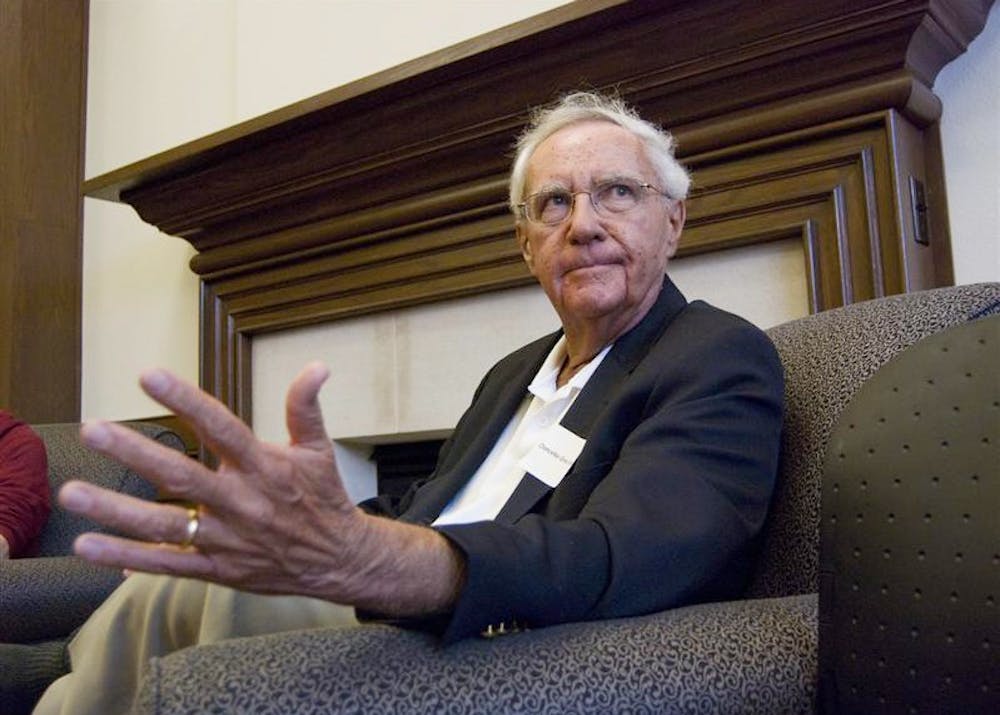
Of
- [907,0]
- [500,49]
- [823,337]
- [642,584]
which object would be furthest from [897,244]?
[642,584]

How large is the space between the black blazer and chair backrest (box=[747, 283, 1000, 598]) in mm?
62

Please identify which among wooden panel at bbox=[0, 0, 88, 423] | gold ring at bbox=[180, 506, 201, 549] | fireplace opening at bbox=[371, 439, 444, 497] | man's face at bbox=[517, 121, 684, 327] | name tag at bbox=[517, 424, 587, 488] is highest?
wooden panel at bbox=[0, 0, 88, 423]

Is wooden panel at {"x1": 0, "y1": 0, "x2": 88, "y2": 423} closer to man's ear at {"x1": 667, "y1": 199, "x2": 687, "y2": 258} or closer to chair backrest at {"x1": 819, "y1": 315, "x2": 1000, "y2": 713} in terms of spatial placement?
man's ear at {"x1": 667, "y1": 199, "x2": 687, "y2": 258}

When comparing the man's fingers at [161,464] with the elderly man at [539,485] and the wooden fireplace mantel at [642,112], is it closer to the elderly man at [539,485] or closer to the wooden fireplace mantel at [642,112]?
the elderly man at [539,485]

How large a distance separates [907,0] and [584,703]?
51.1 inches

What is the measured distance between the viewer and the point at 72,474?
2.35 meters

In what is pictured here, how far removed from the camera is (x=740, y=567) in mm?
1097

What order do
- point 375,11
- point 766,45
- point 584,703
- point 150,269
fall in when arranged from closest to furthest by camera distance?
point 584,703 → point 766,45 → point 375,11 → point 150,269

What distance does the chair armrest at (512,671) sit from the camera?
0.66 m

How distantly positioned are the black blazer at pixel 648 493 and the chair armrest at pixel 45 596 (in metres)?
0.63

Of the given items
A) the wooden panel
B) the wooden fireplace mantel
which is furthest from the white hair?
the wooden panel

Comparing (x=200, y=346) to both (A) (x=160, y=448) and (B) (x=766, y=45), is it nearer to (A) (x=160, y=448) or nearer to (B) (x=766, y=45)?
(B) (x=766, y=45)

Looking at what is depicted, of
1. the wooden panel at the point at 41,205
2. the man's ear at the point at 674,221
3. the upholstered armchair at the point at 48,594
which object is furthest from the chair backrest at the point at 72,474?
the man's ear at the point at 674,221

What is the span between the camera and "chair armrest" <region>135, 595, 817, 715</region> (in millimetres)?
658
